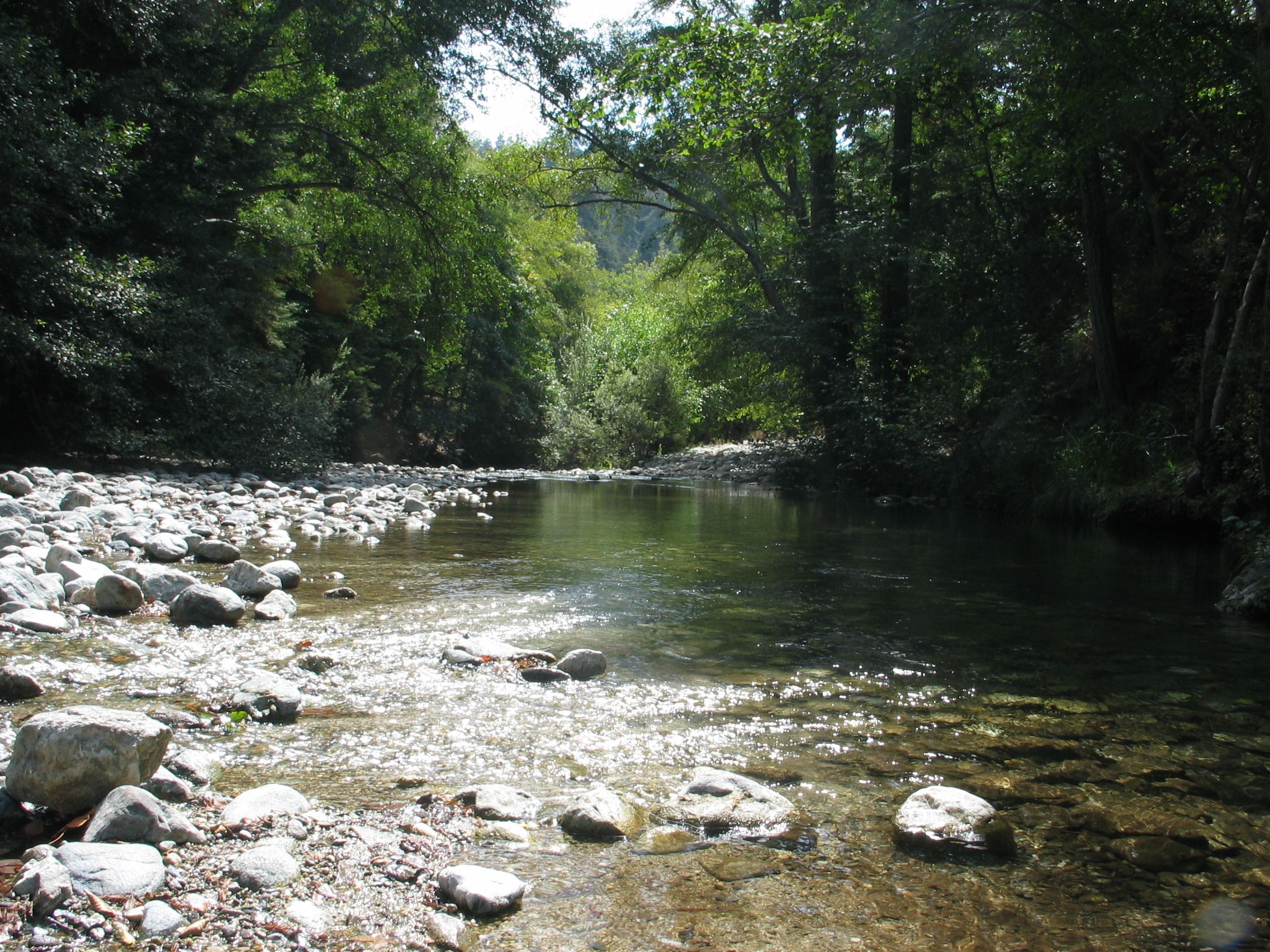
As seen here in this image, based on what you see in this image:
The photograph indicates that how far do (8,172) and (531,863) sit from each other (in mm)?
10668

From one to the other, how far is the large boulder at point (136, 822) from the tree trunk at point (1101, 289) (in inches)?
476

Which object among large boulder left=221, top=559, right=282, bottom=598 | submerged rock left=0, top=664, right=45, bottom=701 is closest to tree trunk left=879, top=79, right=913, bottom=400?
large boulder left=221, top=559, right=282, bottom=598

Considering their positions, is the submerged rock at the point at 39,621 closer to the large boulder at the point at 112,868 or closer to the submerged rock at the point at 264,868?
the large boulder at the point at 112,868

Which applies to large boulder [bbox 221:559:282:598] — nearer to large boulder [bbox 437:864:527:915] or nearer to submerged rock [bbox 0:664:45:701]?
submerged rock [bbox 0:664:45:701]

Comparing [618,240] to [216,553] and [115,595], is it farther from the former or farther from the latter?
[115,595]

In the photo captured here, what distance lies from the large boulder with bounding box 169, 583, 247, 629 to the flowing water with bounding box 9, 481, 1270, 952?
8 cm

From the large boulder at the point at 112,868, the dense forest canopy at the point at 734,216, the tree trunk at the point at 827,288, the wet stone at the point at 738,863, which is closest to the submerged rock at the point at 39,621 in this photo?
the large boulder at the point at 112,868

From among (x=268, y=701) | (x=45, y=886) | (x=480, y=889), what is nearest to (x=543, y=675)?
(x=268, y=701)

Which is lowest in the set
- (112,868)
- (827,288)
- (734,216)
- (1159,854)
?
(1159,854)

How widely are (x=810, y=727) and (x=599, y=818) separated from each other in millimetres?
1047

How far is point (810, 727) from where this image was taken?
9.37 feet

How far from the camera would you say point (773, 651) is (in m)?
3.86

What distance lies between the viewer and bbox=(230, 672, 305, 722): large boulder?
2.72m

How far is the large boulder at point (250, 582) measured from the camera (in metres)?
4.47
